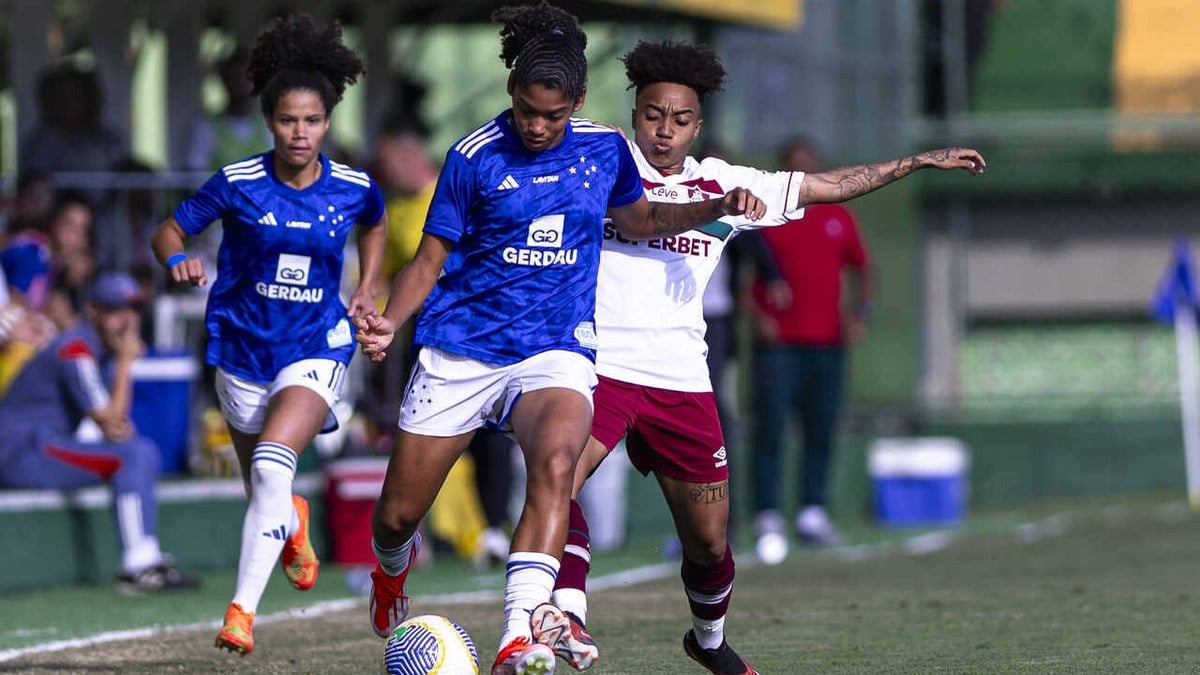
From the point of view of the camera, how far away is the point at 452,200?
23.9 ft

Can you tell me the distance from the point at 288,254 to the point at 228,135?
613 cm

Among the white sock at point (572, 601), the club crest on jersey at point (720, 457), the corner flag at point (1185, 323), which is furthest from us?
the corner flag at point (1185, 323)

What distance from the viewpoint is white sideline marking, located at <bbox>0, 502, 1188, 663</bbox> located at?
30.2 feet

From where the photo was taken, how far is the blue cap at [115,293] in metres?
12.5

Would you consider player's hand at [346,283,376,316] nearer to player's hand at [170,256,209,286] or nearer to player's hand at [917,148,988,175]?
player's hand at [170,256,209,286]

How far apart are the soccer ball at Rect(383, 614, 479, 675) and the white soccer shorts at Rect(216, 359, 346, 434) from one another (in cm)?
176

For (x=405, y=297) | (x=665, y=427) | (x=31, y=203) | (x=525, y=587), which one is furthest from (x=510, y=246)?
(x=31, y=203)

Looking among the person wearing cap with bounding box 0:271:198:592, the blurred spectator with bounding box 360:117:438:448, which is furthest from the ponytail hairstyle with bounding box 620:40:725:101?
the blurred spectator with bounding box 360:117:438:448

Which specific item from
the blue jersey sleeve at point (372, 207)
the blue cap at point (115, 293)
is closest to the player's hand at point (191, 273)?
the blue jersey sleeve at point (372, 207)

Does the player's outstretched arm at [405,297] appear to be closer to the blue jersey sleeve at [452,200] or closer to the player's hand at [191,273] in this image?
the blue jersey sleeve at [452,200]

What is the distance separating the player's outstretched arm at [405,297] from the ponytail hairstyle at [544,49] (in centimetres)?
60

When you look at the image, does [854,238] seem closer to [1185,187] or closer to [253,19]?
[253,19]

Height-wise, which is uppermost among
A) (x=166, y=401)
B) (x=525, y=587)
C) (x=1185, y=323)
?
(x=525, y=587)

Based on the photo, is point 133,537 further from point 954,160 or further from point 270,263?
point 954,160
